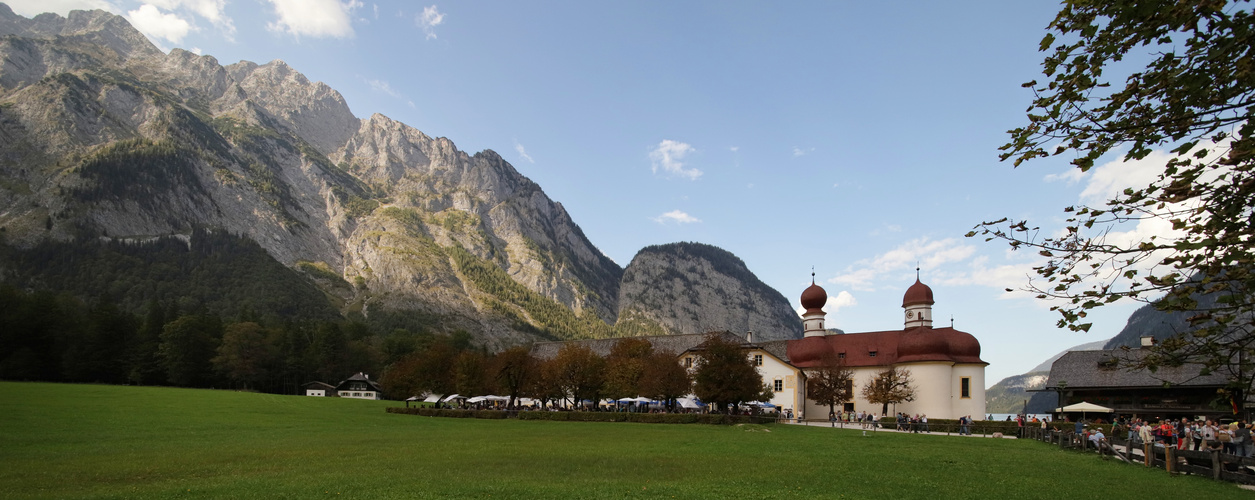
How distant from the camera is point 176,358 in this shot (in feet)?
368

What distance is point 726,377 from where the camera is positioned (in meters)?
61.8

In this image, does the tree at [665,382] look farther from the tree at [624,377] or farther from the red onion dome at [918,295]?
the red onion dome at [918,295]

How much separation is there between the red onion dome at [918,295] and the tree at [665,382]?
31.2m

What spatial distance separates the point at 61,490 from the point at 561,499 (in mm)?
11732

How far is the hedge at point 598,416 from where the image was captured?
57.2m

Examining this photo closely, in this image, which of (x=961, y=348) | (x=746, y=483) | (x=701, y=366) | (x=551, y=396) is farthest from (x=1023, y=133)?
(x=961, y=348)

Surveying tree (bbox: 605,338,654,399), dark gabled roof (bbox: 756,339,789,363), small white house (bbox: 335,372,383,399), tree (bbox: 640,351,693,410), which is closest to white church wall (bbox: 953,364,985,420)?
dark gabled roof (bbox: 756,339,789,363)

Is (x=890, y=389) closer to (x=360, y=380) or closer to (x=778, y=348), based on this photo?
(x=778, y=348)

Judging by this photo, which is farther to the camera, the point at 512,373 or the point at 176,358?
the point at 176,358

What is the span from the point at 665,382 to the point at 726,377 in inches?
272

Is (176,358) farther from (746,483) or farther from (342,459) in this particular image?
(746,483)

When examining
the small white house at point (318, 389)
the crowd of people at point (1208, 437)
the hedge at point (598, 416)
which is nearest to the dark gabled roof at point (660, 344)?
the hedge at point (598, 416)

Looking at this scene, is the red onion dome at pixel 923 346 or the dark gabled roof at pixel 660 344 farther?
the dark gabled roof at pixel 660 344

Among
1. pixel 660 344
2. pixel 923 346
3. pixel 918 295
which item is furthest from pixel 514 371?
pixel 918 295
